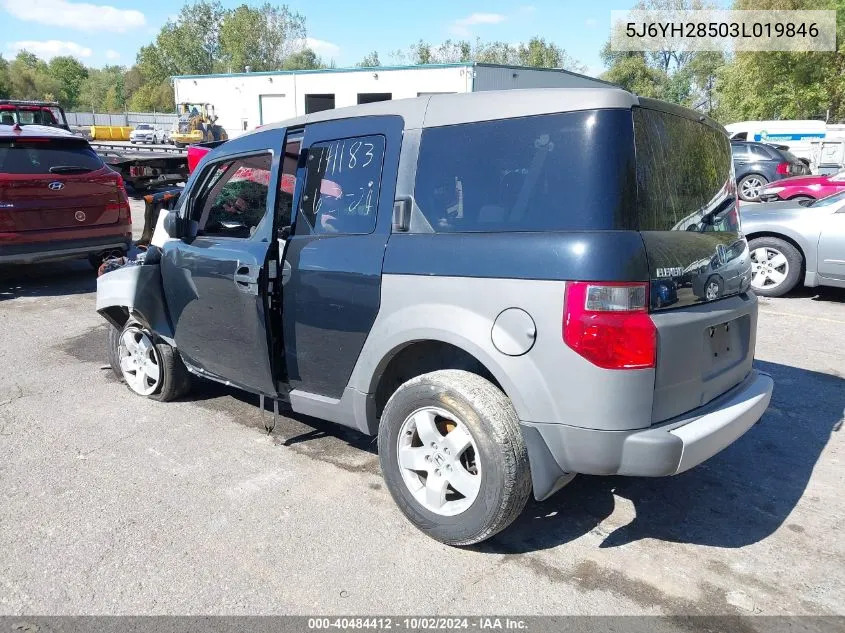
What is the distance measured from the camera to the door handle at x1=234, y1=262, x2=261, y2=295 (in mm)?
3723

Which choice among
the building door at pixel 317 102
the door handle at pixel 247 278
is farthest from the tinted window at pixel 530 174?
the building door at pixel 317 102

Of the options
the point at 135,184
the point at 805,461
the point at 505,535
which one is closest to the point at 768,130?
the point at 135,184

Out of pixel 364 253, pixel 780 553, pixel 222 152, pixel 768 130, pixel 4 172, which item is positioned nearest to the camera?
pixel 780 553

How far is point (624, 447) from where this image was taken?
2.64 m

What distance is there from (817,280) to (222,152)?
23.0 ft

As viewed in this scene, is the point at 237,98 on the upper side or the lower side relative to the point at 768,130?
upper

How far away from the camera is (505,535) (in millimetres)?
3205

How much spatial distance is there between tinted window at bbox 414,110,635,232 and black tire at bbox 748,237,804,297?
6.24 meters

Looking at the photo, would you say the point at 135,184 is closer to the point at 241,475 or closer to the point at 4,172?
the point at 4,172

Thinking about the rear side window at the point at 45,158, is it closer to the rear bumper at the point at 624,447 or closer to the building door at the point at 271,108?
the rear bumper at the point at 624,447

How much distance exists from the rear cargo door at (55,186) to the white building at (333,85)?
50.8 feet

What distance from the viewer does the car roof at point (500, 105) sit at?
106 inches

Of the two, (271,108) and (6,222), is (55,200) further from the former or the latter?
(271,108)

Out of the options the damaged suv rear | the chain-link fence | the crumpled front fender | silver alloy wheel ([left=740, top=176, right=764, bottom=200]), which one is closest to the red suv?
the crumpled front fender
